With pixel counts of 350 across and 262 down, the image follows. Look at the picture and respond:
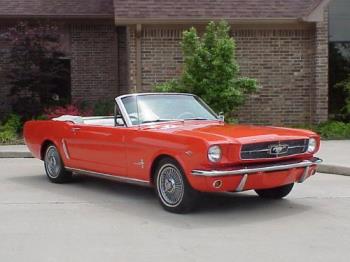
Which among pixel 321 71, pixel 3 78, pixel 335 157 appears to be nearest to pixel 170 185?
pixel 335 157

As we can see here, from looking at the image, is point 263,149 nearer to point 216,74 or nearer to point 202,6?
point 216,74

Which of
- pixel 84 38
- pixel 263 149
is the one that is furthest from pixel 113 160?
pixel 84 38

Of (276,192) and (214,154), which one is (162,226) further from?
(276,192)

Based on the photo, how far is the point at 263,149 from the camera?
7062 millimetres

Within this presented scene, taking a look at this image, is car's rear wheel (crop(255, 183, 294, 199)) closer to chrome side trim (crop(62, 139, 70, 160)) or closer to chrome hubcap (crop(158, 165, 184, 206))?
chrome hubcap (crop(158, 165, 184, 206))

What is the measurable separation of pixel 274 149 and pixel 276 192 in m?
1.23


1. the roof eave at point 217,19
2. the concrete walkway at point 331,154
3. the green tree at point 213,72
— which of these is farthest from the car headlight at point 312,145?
the roof eave at point 217,19

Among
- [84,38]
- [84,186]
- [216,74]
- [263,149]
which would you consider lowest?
[84,186]

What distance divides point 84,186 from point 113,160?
154 centimetres

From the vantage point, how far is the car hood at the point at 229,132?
6940mm

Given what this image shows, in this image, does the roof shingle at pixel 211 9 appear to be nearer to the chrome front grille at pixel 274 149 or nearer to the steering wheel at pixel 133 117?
the steering wheel at pixel 133 117

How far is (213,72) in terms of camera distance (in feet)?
47.5

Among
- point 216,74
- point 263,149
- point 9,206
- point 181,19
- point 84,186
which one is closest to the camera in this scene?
point 263,149

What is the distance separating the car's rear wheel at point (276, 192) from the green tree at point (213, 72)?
244 inches
